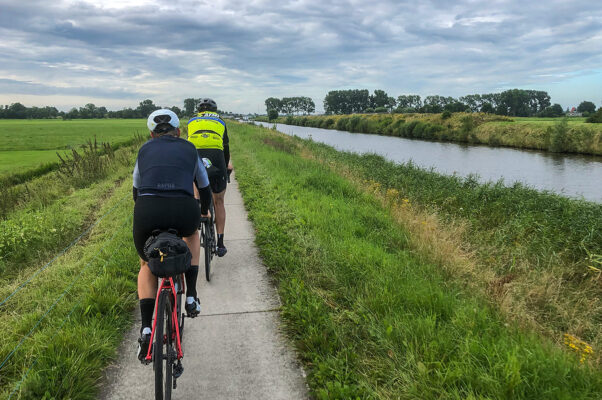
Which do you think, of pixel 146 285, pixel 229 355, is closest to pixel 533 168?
pixel 229 355

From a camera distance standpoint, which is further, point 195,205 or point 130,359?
point 130,359

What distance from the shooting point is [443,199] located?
10.1m

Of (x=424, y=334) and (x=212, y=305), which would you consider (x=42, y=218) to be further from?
(x=424, y=334)

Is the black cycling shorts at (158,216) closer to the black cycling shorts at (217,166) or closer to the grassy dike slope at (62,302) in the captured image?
the grassy dike slope at (62,302)

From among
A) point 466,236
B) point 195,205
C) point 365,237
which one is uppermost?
point 195,205

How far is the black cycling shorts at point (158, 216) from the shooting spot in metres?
2.42

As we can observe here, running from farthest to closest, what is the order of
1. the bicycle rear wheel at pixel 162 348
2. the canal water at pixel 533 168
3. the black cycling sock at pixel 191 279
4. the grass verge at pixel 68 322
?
the canal water at pixel 533 168 < the black cycling sock at pixel 191 279 < the grass verge at pixel 68 322 < the bicycle rear wheel at pixel 162 348

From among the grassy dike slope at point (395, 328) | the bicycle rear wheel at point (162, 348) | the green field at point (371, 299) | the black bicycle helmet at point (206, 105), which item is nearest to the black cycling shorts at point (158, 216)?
the bicycle rear wheel at point (162, 348)

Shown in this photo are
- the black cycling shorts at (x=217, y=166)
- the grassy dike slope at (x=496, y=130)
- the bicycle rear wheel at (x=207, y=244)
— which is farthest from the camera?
the grassy dike slope at (x=496, y=130)

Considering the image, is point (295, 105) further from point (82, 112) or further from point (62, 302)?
point (62, 302)

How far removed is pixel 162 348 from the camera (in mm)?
2170

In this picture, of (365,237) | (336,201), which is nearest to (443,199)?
(336,201)

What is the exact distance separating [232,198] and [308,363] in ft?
21.4

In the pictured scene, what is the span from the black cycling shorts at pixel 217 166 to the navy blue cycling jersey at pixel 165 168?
78.0 inches
